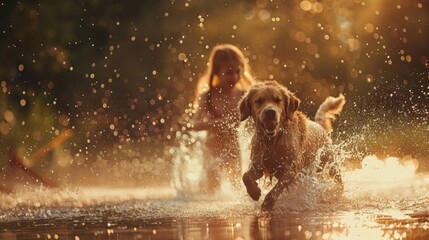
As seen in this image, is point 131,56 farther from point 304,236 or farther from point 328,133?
point 304,236

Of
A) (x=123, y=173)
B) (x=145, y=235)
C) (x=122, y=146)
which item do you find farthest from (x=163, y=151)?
(x=145, y=235)

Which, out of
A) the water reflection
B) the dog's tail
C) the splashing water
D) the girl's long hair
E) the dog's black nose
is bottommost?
the water reflection

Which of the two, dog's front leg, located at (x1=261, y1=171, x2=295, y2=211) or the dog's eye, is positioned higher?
the dog's eye

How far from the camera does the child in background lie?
42.8ft

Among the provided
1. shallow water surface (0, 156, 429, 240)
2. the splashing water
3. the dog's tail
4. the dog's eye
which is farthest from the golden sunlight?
the dog's eye

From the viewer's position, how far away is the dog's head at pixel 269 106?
33.6 ft

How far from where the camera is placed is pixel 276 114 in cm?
1023

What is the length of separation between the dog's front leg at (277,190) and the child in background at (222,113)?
2718 mm

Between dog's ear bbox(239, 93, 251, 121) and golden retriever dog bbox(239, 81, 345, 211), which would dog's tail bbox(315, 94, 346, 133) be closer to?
golden retriever dog bbox(239, 81, 345, 211)

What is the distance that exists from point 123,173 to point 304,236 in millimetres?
12480

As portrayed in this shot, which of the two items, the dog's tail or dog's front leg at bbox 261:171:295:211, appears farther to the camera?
the dog's tail

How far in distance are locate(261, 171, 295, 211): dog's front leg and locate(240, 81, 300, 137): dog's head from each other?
1.37 feet

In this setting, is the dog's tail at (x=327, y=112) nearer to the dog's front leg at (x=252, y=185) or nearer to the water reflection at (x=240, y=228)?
the dog's front leg at (x=252, y=185)

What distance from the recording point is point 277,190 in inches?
392
